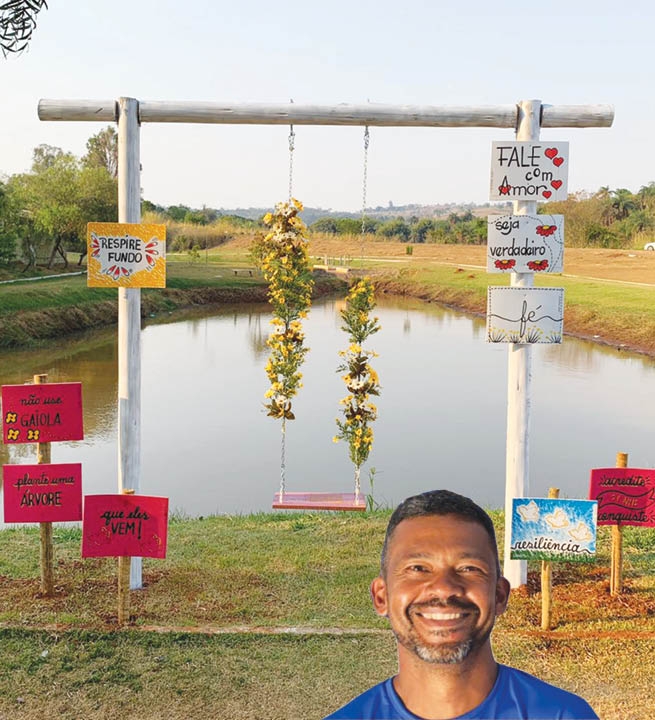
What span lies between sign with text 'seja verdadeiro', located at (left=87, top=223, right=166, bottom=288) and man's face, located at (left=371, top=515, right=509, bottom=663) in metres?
4.10

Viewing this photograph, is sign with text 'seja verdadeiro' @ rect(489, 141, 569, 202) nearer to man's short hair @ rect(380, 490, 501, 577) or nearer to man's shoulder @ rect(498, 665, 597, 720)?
man's short hair @ rect(380, 490, 501, 577)

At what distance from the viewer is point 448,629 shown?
1.25 metres

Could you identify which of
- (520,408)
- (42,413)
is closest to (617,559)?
(520,408)

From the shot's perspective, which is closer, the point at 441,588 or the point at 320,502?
the point at 441,588

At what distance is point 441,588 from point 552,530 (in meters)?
3.65

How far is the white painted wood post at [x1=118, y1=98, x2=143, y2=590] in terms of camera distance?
529cm

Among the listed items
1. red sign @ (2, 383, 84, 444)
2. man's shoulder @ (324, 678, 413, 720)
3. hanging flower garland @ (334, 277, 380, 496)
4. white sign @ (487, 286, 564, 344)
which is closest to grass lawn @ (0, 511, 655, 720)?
red sign @ (2, 383, 84, 444)

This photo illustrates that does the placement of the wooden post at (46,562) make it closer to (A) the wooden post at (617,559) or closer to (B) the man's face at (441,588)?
(A) the wooden post at (617,559)

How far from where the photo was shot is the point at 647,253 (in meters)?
36.2

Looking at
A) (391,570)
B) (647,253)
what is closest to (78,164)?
(647,253)

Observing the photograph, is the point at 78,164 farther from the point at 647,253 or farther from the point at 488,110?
the point at 488,110

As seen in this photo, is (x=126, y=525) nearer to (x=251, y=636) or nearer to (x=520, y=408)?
(x=251, y=636)

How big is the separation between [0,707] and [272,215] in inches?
164

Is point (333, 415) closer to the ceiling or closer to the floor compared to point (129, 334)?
closer to the floor
